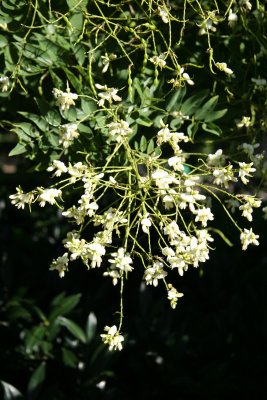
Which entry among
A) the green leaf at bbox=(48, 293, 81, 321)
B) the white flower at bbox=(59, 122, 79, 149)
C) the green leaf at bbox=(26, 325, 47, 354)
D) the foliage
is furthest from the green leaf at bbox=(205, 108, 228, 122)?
the green leaf at bbox=(26, 325, 47, 354)

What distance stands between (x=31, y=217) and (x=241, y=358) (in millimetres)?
1284

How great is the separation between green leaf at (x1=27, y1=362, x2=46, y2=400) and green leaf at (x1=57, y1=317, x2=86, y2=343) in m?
0.18

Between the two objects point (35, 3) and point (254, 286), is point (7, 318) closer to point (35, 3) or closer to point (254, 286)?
point (254, 286)

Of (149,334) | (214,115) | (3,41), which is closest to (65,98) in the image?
(3,41)

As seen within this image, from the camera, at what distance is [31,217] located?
3.35 m

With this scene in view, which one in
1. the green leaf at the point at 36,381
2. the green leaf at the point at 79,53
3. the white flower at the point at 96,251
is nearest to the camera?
the white flower at the point at 96,251

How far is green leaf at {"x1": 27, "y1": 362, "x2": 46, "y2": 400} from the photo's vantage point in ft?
7.59

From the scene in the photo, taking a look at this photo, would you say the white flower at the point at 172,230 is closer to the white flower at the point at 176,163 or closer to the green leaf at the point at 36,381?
the white flower at the point at 176,163

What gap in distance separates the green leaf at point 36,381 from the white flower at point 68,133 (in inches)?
46.8

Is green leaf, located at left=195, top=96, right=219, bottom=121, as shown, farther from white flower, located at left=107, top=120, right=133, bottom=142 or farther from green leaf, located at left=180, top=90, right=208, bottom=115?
white flower, located at left=107, top=120, right=133, bottom=142

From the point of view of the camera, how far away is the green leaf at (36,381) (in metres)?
2.31

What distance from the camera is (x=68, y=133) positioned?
1.37 meters

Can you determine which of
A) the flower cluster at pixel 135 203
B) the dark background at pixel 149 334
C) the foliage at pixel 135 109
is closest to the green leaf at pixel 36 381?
the dark background at pixel 149 334

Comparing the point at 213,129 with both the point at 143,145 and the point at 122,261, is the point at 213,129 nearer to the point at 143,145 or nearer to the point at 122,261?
the point at 143,145
